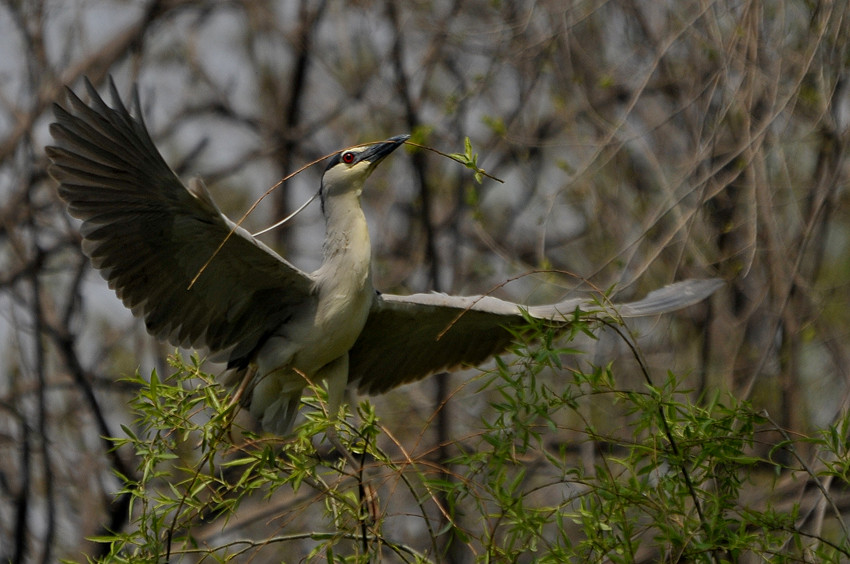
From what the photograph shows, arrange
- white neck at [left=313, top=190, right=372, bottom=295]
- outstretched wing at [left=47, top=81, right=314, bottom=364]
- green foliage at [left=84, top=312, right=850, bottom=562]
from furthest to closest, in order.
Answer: white neck at [left=313, top=190, right=372, bottom=295] → outstretched wing at [left=47, top=81, right=314, bottom=364] → green foliage at [left=84, top=312, right=850, bottom=562]

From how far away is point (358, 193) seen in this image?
4109 mm

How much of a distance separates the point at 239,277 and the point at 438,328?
0.87 meters

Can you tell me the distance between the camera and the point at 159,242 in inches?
149

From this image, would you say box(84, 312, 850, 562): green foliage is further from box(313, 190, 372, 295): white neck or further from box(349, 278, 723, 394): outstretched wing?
box(349, 278, 723, 394): outstretched wing

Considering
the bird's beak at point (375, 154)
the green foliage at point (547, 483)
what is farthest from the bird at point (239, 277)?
the green foliage at point (547, 483)

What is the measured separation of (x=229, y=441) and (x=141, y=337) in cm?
514

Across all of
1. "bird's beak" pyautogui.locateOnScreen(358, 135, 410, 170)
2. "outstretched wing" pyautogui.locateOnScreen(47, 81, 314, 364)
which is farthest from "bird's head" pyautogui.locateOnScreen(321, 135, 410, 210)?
"outstretched wing" pyautogui.locateOnScreen(47, 81, 314, 364)

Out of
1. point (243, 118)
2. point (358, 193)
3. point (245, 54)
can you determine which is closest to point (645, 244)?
point (358, 193)

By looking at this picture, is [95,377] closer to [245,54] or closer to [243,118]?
[243,118]

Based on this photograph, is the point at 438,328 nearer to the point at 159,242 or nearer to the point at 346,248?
the point at 346,248

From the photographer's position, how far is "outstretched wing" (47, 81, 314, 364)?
143 inches

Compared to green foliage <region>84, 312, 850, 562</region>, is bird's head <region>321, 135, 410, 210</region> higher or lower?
higher

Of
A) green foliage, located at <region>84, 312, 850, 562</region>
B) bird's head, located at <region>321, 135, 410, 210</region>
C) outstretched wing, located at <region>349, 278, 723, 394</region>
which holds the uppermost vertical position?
bird's head, located at <region>321, 135, 410, 210</region>

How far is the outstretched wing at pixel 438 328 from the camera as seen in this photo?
4117 mm
